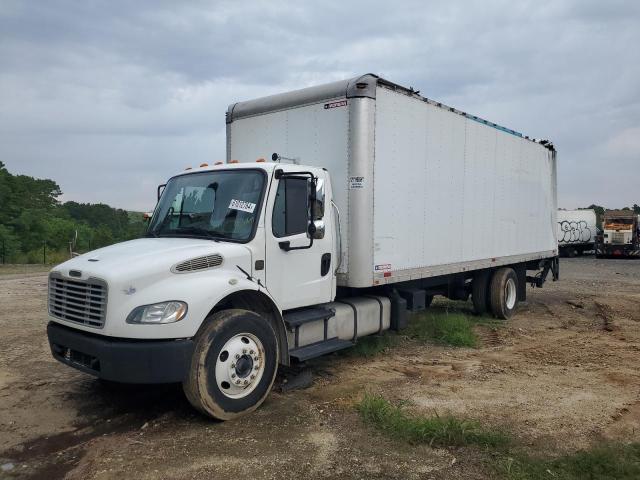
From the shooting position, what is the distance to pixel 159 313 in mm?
4637

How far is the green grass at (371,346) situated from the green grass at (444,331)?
573 mm

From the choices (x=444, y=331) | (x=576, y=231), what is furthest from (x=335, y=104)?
(x=576, y=231)

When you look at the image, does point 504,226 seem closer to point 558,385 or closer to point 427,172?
point 427,172

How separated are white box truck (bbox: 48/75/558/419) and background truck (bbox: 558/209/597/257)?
29435 mm

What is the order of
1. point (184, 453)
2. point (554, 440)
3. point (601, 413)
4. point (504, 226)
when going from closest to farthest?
point (184, 453), point (554, 440), point (601, 413), point (504, 226)

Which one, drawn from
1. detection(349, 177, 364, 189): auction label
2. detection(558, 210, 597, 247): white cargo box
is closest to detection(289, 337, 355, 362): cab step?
detection(349, 177, 364, 189): auction label

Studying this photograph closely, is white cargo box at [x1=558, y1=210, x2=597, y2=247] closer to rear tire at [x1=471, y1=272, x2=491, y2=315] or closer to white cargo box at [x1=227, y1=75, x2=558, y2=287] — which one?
rear tire at [x1=471, y1=272, x2=491, y2=315]

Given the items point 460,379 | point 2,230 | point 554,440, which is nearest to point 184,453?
point 554,440

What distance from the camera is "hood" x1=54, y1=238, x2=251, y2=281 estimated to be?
4707mm

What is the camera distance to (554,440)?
462 centimetres

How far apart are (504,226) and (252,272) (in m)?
6.37

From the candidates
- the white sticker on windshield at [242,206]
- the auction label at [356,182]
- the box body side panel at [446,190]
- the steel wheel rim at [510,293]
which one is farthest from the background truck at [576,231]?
the white sticker on windshield at [242,206]

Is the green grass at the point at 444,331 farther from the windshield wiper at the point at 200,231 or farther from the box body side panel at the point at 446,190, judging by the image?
the windshield wiper at the point at 200,231

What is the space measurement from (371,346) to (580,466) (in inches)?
162
